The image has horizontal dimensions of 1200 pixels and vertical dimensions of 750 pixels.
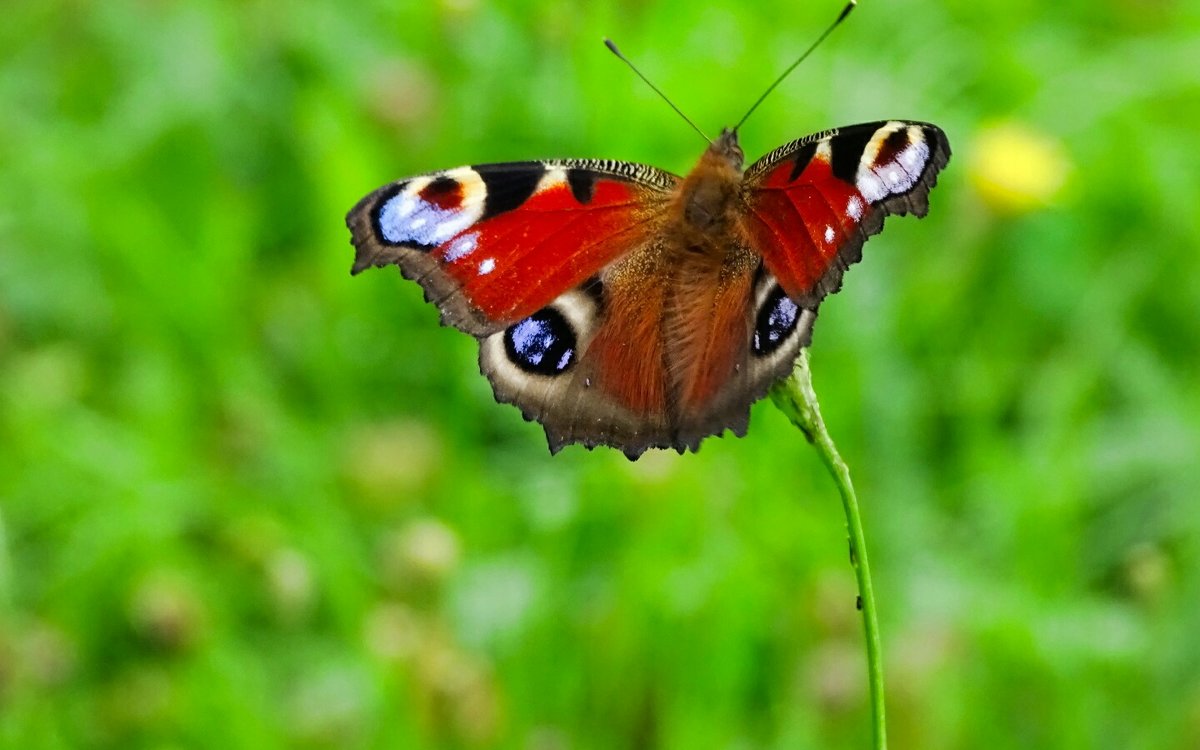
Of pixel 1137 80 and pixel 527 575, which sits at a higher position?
pixel 1137 80

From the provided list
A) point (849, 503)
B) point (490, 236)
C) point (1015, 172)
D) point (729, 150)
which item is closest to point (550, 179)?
point (490, 236)

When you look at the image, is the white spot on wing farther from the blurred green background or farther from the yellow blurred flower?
the yellow blurred flower

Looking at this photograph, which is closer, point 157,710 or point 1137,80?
point 157,710

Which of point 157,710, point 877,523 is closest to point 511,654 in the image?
point 157,710

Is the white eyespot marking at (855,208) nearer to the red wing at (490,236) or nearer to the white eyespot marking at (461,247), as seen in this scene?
the red wing at (490,236)

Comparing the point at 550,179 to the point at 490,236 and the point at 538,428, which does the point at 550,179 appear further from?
the point at 538,428

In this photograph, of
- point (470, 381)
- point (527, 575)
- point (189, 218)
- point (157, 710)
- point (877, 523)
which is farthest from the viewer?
point (189, 218)

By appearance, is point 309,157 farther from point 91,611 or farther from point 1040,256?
point 1040,256

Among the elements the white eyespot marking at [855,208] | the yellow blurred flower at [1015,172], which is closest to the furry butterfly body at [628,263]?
the white eyespot marking at [855,208]
